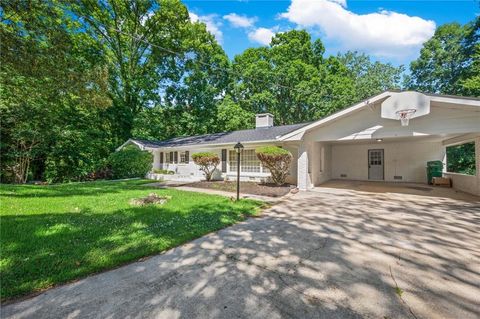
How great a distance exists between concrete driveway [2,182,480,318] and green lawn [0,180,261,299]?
320 mm

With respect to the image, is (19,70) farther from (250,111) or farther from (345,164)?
(250,111)

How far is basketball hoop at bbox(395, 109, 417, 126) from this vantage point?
7.26m

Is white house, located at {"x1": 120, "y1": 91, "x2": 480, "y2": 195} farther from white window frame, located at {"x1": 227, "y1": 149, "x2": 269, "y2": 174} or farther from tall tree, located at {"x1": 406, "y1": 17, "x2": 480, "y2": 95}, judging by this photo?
tall tree, located at {"x1": 406, "y1": 17, "x2": 480, "y2": 95}

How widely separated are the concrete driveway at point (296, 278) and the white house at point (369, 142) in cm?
409

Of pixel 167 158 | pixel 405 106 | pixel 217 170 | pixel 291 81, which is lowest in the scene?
pixel 217 170

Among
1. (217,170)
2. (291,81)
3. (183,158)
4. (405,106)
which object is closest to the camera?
(405,106)

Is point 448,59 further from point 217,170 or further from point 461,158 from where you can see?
point 217,170

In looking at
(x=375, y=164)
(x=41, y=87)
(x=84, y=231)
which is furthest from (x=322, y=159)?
(x=41, y=87)

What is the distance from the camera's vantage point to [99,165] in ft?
50.9

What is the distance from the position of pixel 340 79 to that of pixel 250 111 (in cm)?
1051

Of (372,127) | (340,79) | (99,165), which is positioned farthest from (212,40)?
(372,127)

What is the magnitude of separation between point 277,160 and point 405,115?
5.06 metres

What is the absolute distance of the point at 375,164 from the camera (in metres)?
13.4

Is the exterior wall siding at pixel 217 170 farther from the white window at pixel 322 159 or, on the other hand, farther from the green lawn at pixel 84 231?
the green lawn at pixel 84 231
